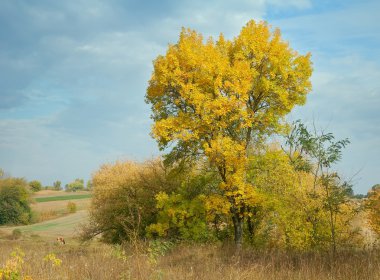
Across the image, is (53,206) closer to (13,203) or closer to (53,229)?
(13,203)

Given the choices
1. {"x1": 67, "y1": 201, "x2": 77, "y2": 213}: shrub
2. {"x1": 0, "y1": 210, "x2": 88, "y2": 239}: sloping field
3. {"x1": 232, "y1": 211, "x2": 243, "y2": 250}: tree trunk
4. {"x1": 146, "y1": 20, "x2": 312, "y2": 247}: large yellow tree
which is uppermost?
{"x1": 146, "y1": 20, "x2": 312, "y2": 247}: large yellow tree

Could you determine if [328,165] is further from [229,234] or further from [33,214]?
[33,214]

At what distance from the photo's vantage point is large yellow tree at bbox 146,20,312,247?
26.0m

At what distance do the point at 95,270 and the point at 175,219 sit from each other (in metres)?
19.2

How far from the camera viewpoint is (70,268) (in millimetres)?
10203

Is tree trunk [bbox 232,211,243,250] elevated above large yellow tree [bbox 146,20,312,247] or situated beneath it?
situated beneath

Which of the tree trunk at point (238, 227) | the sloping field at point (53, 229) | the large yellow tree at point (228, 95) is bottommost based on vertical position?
the sloping field at point (53, 229)

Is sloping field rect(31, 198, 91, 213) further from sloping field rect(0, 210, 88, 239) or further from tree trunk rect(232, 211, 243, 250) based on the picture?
tree trunk rect(232, 211, 243, 250)

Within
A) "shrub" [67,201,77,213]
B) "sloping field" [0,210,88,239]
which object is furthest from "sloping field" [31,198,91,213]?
"sloping field" [0,210,88,239]

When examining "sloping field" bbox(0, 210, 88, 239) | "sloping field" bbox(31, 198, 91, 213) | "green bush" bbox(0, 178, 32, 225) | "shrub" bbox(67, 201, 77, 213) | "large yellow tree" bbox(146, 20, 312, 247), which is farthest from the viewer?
"shrub" bbox(67, 201, 77, 213)

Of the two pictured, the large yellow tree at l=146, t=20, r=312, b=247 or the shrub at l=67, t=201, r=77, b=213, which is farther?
the shrub at l=67, t=201, r=77, b=213

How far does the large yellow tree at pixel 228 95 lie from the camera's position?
25969 millimetres

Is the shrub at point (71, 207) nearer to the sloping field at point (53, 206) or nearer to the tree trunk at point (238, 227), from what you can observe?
the sloping field at point (53, 206)

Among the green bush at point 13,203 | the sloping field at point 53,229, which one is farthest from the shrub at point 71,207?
the green bush at point 13,203
